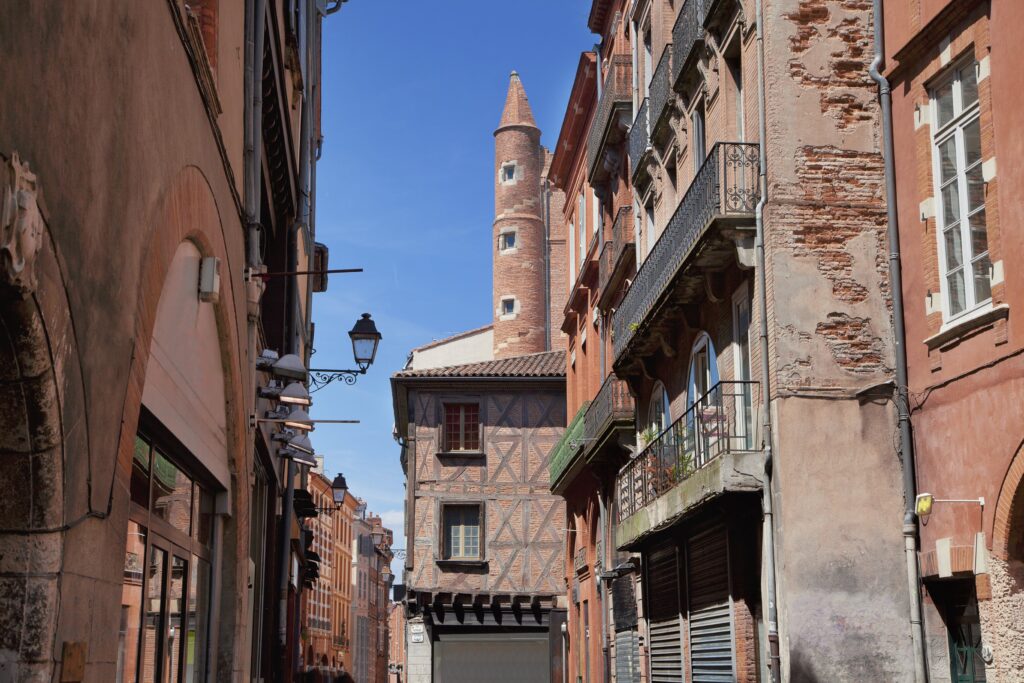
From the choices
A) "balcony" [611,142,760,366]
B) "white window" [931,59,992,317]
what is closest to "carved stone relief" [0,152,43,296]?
"white window" [931,59,992,317]

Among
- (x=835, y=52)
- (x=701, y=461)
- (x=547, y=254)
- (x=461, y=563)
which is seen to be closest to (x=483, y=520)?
(x=461, y=563)

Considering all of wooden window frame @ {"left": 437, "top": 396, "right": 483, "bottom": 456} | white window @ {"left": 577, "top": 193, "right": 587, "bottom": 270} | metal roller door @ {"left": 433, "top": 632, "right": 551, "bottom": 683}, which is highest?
white window @ {"left": 577, "top": 193, "right": 587, "bottom": 270}

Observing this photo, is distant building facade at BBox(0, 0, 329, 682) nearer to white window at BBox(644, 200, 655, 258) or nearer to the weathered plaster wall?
the weathered plaster wall

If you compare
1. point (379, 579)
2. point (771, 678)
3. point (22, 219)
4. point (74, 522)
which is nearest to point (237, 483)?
point (771, 678)

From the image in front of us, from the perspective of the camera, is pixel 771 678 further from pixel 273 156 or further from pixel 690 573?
pixel 273 156

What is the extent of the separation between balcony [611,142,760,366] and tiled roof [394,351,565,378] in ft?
58.3

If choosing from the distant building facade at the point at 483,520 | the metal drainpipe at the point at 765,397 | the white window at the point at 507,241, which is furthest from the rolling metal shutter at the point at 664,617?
the white window at the point at 507,241

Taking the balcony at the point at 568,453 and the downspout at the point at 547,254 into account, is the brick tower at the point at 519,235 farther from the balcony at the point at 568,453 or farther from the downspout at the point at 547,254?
the balcony at the point at 568,453

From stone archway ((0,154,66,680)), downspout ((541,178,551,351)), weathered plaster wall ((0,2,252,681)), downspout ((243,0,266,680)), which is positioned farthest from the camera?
downspout ((541,178,551,351))

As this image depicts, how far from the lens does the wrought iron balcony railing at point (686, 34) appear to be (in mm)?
16234

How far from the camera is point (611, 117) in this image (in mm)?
22344

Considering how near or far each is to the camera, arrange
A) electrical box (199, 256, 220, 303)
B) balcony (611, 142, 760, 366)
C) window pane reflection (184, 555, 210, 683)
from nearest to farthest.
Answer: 1. electrical box (199, 256, 220, 303)
2. window pane reflection (184, 555, 210, 683)
3. balcony (611, 142, 760, 366)

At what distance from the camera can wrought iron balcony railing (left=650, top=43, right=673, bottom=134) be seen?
18.2 m

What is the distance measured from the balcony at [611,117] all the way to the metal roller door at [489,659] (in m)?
15.8
